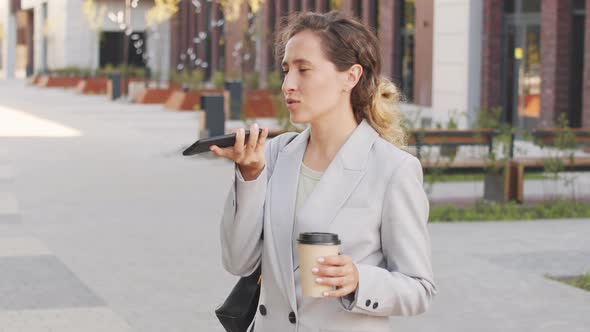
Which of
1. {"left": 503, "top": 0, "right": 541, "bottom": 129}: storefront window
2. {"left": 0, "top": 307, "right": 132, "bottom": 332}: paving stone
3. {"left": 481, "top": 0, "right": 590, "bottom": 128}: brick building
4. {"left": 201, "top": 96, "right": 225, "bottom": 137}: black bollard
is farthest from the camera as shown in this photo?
{"left": 503, "top": 0, "right": 541, "bottom": 129}: storefront window

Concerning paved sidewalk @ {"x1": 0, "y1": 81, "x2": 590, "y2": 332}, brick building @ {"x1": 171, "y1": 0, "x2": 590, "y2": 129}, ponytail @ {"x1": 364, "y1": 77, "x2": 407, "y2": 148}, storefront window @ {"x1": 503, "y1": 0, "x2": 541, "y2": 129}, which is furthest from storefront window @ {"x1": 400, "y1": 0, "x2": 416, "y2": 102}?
ponytail @ {"x1": 364, "y1": 77, "x2": 407, "y2": 148}

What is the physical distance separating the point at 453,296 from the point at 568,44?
16721 mm

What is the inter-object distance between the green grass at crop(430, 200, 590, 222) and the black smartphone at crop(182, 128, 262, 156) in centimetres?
1045

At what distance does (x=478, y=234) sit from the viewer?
498 inches

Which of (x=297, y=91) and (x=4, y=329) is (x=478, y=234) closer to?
(x=4, y=329)

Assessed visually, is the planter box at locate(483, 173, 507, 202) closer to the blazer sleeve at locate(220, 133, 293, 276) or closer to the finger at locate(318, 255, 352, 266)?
the blazer sleeve at locate(220, 133, 293, 276)

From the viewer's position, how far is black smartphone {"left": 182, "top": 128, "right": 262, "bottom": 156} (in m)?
3.38

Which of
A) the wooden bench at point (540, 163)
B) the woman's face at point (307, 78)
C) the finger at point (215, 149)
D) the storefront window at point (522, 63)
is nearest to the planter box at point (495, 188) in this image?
the wooden bench at point (540, 163)

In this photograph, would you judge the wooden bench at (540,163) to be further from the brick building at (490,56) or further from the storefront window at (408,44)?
the storefront window at (408,44)

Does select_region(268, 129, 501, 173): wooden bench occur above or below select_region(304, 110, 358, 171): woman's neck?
below

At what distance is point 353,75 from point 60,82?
64.9m

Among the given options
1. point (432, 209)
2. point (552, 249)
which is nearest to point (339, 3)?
point (432, 209)

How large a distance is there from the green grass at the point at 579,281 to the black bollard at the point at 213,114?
44.6 ft

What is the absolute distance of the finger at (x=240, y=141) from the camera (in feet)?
11.3
